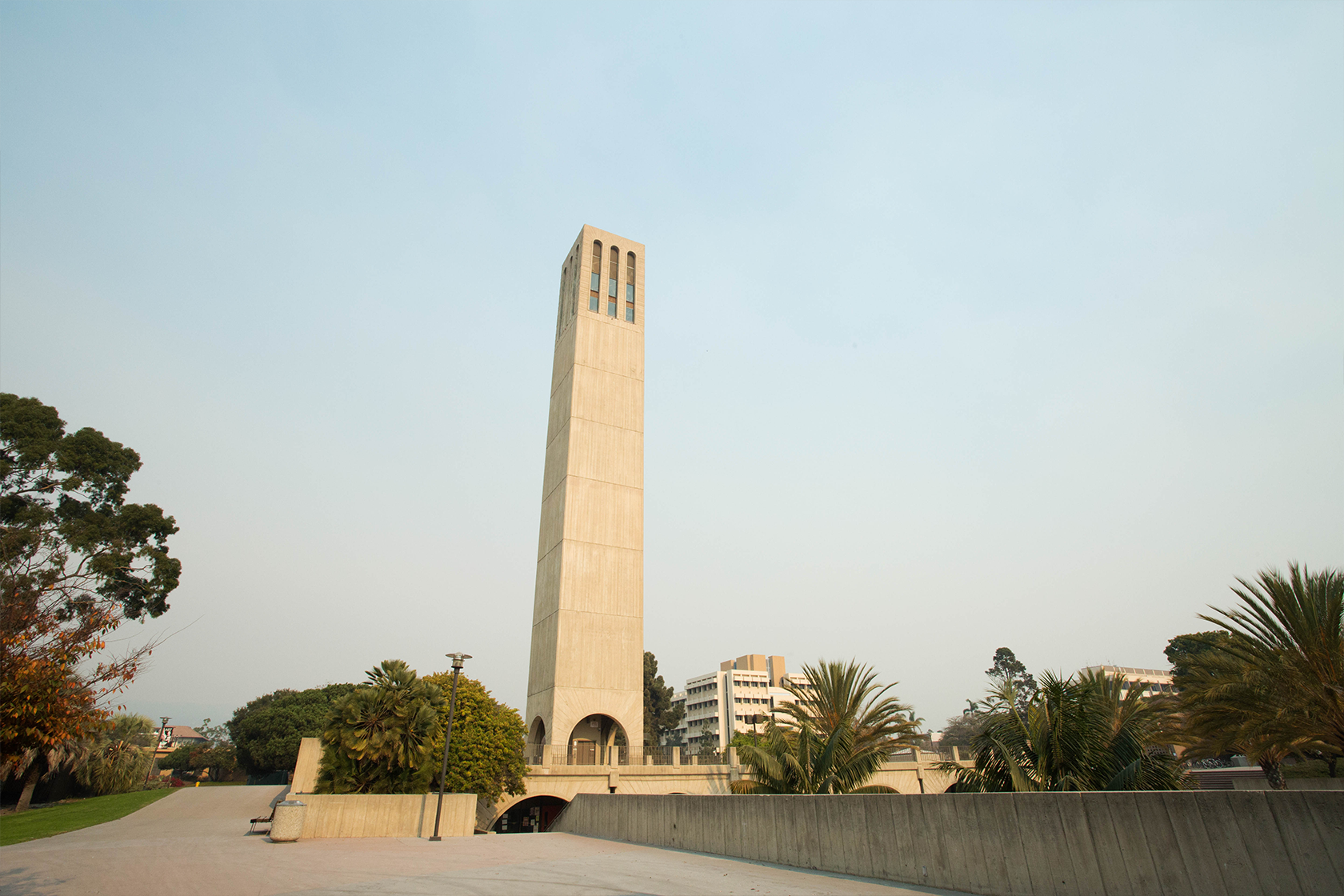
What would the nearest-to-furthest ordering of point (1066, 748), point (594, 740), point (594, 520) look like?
point (1066, 748) < point (594, 740) < point (594, 520)

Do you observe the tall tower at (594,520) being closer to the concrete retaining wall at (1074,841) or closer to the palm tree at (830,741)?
the palm tree at (830,741)

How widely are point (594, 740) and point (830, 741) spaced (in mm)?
25095

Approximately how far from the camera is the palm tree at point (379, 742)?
73.6ft

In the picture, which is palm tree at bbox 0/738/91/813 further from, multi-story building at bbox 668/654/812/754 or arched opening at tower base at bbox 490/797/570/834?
multi-story building at bbox 668/654/812/754

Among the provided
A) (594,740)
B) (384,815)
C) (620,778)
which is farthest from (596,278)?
(384,815)

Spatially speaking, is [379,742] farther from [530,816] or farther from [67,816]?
[67,816]

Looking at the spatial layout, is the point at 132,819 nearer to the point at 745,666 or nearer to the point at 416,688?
the point at 416,688

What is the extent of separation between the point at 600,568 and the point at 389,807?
58.9 feet

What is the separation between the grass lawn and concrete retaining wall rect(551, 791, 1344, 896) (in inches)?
801

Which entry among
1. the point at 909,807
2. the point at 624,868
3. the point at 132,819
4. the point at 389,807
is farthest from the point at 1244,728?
the point at 132,819

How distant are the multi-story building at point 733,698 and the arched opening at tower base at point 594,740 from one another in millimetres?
66498

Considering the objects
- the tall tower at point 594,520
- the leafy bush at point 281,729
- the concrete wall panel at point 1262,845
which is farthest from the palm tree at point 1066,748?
the leafy bush at point 281,729

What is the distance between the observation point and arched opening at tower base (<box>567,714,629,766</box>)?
3394 cm

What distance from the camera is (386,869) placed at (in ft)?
39.0
